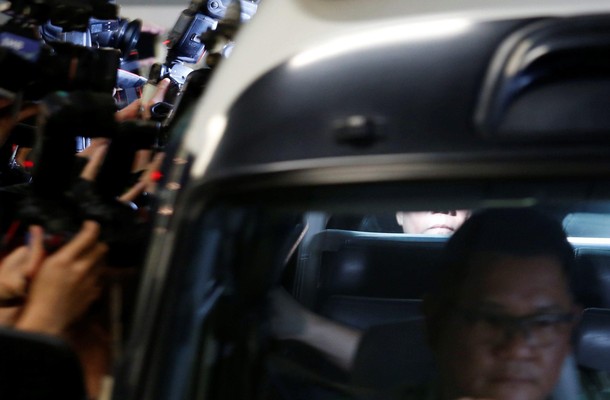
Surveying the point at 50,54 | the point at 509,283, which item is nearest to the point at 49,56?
the point at 50,54

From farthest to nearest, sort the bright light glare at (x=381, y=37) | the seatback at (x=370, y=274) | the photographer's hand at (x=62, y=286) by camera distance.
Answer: the photographer's hand at (x=62, y=286), the seatback at (x=370, y=274), the bright light glare at (x=381, y=37)

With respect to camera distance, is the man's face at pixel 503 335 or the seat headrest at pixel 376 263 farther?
the seat headrest at pixel 376 263

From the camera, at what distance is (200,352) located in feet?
3.80

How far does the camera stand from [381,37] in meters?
1.04

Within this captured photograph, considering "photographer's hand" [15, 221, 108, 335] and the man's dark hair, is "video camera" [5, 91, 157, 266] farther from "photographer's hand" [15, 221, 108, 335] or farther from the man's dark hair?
the man's dark hair

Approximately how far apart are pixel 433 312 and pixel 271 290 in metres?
0.20

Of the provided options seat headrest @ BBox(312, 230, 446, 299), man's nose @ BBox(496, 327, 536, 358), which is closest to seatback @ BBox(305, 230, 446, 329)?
seat headrest @ BBox(312, 230, 446, 299)

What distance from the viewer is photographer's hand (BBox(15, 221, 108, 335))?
1271 mm

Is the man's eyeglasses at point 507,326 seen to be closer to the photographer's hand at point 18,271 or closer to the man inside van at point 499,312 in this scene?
the man inside van at point 499,312

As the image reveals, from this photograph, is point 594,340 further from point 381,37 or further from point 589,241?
point 381,37

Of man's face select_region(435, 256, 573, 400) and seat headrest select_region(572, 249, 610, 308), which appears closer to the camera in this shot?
man's face select_region(435, 256, 573, 400)

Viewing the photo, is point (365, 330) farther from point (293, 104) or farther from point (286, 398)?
point (293, 104)

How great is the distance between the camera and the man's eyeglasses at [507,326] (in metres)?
1.08

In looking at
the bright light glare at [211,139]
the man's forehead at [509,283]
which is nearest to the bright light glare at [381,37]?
the bright light glare at [211,139]
